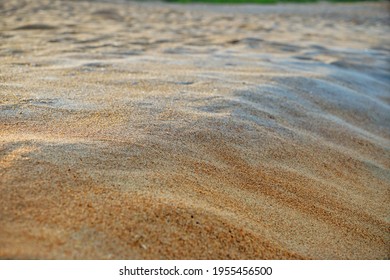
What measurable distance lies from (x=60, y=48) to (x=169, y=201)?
211 centimetres

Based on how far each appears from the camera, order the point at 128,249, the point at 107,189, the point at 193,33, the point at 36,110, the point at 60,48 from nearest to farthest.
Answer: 1. the point at 128,249
2. the point at 107,189
3. the point at 36,110
4. the point at 60,48
5. the point at 193,33

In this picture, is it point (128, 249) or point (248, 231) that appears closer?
point (128, 249)

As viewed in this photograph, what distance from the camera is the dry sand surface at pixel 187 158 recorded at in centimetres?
103

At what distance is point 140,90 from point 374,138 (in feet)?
3.62

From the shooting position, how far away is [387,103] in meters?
2.58

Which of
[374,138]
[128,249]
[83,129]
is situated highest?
[83,129]

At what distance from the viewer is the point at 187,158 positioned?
4.59 ft

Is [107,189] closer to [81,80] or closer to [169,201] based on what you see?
[169,201]

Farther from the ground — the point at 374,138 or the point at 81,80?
the point at 81,80

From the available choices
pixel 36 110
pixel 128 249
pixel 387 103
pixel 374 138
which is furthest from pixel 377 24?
pixel 128 249

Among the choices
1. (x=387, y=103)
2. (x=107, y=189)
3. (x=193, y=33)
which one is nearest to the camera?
(x=107, y=189)

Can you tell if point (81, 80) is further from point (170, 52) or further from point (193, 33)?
point (193, 33)

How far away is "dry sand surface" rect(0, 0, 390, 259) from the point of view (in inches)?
40.6

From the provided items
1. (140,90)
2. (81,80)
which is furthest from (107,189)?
(81,80)
